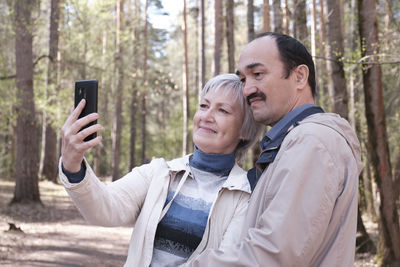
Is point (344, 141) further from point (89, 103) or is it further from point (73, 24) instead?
point (73, 24)

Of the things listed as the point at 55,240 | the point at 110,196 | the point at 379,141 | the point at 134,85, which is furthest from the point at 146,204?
the point at 134,85

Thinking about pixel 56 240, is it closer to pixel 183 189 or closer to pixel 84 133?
pixel 183 189

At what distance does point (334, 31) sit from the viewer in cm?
960

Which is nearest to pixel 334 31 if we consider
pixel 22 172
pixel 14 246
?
pixel 14 246

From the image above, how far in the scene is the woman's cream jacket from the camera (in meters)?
2.15

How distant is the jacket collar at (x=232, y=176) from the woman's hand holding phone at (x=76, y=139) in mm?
636

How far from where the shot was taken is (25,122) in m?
13.1

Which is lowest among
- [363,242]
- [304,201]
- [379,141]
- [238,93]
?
[363,242]

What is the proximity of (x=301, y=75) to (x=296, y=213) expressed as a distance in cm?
75

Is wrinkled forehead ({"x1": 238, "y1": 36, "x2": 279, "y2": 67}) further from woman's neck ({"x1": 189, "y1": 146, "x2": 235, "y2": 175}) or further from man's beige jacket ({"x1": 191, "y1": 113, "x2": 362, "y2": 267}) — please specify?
woman's neck ({"x1": 189, "y1": 146, "x2": 235, "y2": 175})

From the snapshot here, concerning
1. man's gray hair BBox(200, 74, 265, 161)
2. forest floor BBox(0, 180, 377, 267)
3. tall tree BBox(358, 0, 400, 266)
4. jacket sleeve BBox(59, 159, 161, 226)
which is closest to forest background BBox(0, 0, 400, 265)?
tall tree BBox(358, 0, 400, 266)

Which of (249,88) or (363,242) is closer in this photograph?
(249,88)

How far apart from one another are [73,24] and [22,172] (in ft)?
37.3

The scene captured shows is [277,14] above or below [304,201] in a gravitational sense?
above
